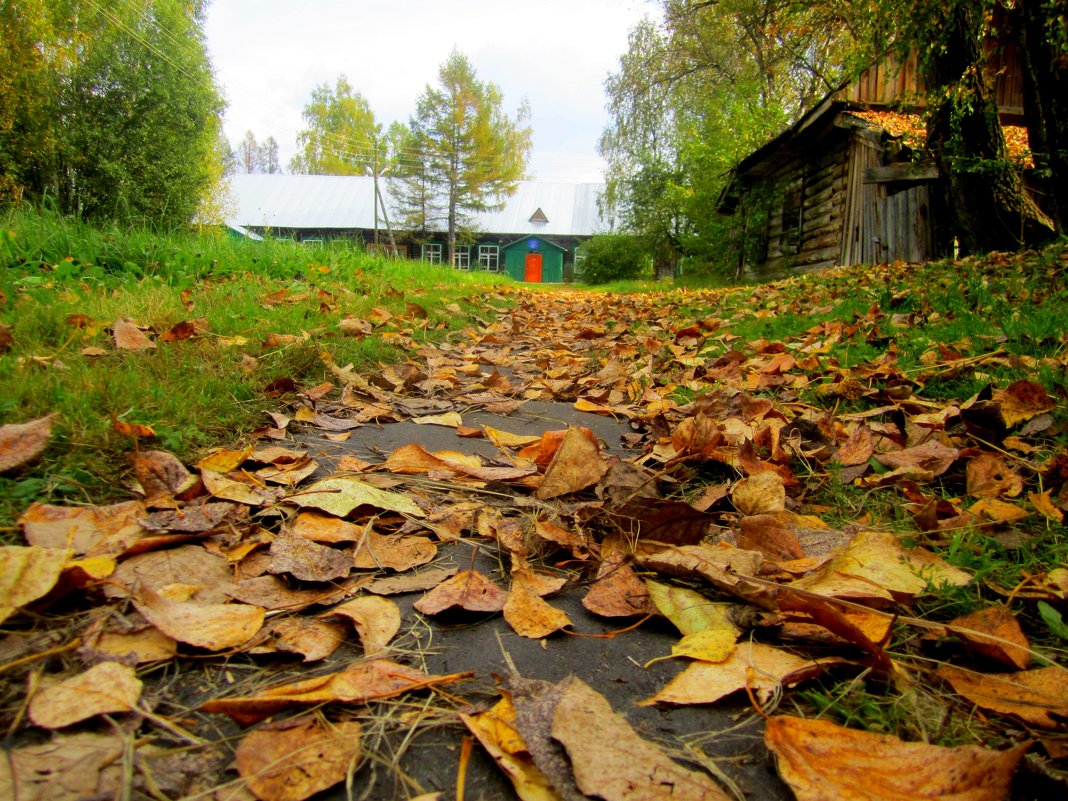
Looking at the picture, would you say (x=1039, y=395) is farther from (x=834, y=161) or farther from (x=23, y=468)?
(x=834, y=161)

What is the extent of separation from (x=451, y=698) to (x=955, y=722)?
2.21 feet

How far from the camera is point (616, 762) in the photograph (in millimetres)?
688

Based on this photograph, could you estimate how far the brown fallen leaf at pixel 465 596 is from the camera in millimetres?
1025

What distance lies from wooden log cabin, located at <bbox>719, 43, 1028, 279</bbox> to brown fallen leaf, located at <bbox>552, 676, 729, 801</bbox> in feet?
25.1

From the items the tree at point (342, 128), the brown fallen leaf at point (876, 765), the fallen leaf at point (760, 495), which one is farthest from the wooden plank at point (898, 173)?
the tree at point (342, 128)

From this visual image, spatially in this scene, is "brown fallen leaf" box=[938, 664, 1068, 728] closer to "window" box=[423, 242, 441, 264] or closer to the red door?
the red door

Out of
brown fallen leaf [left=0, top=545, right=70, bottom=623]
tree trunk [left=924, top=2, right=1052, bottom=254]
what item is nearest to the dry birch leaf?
brown fallen leaf [left=0, top=545, right=70, bottom=623]

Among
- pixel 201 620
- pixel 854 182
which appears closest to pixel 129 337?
pixel 201 620

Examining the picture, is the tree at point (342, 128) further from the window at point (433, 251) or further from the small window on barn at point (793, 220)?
the small window on barn at point (793, 220)

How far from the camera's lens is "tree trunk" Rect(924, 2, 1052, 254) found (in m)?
5.86

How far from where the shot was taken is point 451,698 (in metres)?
0.81

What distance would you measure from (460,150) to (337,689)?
37.4 meters

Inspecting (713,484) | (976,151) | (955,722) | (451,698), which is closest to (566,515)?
(713,484)

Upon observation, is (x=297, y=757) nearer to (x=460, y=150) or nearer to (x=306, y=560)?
(x=306, y=560)
